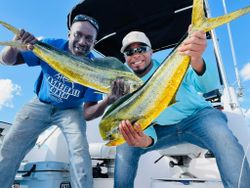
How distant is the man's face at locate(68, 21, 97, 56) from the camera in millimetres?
2904

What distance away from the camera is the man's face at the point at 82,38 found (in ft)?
9.53

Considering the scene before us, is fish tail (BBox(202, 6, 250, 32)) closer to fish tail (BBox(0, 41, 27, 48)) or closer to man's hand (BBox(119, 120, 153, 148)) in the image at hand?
man's hand (BBox(119, 120, 153, 148))

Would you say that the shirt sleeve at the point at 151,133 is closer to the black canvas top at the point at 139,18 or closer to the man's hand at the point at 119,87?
the man's hand at the point at 119,87

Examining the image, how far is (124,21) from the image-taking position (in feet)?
14.8

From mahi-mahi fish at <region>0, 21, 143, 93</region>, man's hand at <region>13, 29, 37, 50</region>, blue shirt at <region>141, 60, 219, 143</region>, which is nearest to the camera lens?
mahi-mahi fish at <region>0, 21, 143, 93</region>

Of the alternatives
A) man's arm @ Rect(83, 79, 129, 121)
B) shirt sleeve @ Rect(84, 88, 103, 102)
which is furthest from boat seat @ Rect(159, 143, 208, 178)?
shirt sleeve @ Rect(84, 88, 103, 102)

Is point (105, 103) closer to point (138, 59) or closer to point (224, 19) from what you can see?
point (138, 59)

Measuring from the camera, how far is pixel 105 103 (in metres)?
2.71

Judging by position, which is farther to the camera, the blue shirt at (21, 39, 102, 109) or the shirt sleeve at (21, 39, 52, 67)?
the shirt sleeve at (21, 39, 52, 67)

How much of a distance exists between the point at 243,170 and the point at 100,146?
1.79m

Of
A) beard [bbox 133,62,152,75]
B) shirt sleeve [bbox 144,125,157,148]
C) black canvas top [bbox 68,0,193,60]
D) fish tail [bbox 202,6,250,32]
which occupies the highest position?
black canvas top [bbox 68,0,193,60]

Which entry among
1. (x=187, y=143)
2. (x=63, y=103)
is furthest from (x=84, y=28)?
(x=187, y=143)

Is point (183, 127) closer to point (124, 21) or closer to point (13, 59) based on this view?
point (13, 59)

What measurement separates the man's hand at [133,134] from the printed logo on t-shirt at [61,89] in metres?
1.01
